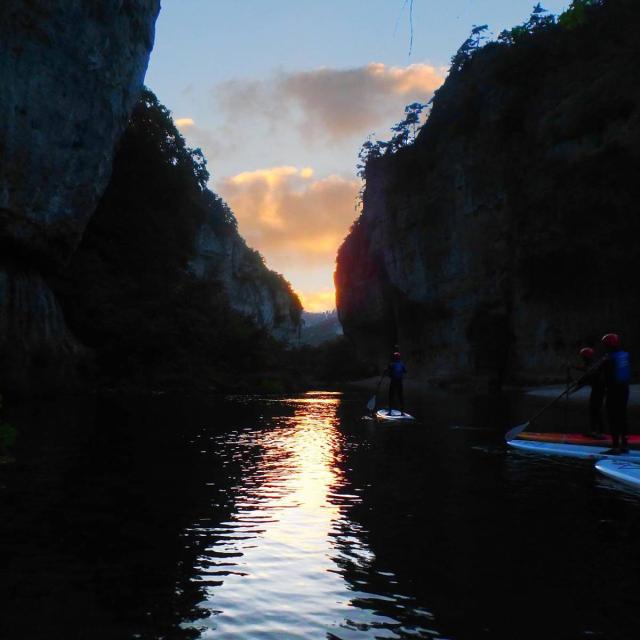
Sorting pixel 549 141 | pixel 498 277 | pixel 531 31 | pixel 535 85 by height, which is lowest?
pixel 498 277

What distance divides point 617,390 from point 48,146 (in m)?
23.1

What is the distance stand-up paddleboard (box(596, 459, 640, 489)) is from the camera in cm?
927

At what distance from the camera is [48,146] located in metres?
26.0

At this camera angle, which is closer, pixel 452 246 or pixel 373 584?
pixel 373 584

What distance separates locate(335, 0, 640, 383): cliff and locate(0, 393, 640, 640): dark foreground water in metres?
34.9

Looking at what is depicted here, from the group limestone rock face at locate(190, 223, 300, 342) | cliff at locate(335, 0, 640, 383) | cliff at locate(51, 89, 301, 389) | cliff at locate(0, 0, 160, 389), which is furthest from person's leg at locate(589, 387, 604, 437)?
limestone rock face at locate(190, 223, 300, 342)

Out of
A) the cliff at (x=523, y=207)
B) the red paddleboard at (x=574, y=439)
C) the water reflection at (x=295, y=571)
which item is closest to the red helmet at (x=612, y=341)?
the red paddleboard at (x=574, y=439)

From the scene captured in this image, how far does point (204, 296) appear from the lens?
160ft

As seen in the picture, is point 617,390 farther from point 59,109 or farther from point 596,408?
point 59,109

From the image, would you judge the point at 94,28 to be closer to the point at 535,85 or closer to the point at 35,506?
the point at 35,506

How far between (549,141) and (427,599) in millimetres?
46273

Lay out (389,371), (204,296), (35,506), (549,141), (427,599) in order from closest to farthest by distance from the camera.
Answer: (427,599)
(35,506)
(389,371)
(549,141)
(204,296)

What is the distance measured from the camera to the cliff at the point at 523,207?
41.6 m

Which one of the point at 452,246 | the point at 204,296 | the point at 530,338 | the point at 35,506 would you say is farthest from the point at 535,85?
the point at 35,506
